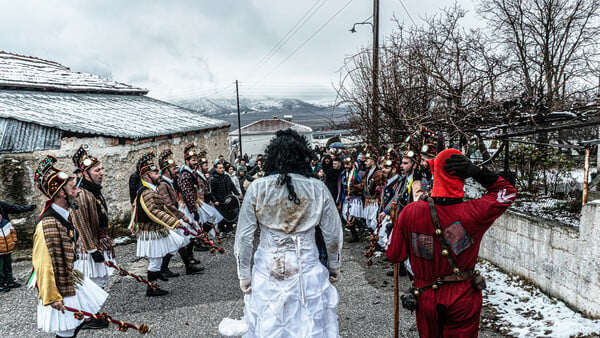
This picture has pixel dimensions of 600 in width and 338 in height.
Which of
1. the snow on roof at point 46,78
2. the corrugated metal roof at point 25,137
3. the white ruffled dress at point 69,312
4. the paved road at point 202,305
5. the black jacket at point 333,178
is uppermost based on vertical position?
the snow on roof at point 46,78

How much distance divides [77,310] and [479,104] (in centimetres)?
598

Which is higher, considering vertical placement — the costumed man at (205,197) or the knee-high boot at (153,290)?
the costumed man at (205,197)

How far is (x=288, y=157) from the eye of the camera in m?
3.15

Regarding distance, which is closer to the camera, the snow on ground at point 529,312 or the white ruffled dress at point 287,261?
the white ruffled dress at point 287,261

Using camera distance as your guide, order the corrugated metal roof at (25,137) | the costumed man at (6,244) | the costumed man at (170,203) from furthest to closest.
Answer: the corrugated metal roof at (25,137)
the costumed man at (6,244)
the costumed man at (170,203)

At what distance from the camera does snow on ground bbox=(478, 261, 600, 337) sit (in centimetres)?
411

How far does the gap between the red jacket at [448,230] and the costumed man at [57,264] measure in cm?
285

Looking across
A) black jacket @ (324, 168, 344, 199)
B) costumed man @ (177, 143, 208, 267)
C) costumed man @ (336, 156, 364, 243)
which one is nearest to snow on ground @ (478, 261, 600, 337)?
costumed man @ (336, 156, 364, 243)

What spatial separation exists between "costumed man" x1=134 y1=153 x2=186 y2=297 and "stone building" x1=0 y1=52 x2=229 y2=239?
5.04 m

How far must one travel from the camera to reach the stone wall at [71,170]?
9.10 metres

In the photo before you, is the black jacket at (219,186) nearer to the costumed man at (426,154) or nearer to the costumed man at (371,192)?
the costumed man at (371,192)

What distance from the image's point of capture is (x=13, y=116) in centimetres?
989

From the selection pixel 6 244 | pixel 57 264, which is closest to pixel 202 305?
pixel 57 264

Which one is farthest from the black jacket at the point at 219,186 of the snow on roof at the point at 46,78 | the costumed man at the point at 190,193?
the snow on roof at the point at 46,78
